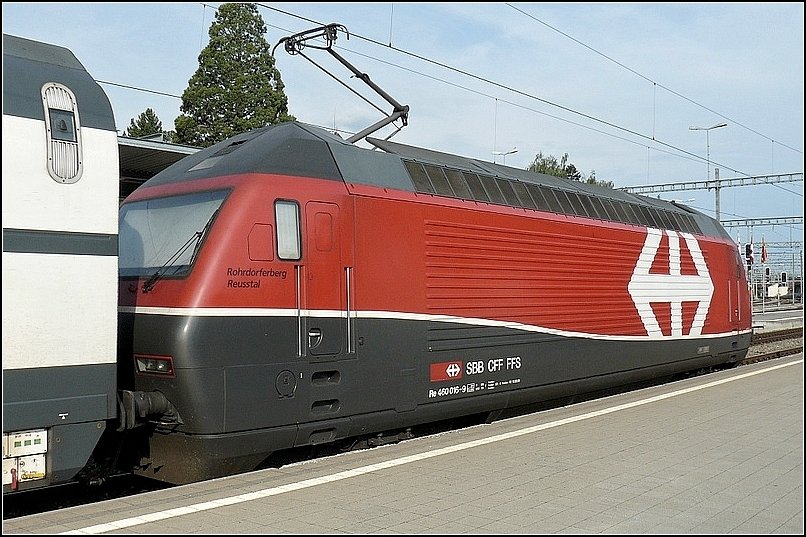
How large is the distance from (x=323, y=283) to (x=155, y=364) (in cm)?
165

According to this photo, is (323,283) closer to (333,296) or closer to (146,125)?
(333,296)

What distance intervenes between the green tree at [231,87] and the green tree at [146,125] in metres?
12.8

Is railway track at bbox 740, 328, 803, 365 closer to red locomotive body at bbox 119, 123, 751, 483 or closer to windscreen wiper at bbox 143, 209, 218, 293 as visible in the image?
red locomotive body at bbox 119, 123, 751, 483

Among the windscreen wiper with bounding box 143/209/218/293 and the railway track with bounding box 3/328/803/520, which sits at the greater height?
the windscreen wiper with bounding box 143/209/218/293

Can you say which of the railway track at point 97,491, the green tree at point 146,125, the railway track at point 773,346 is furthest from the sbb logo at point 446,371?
the green tree at point 146,125

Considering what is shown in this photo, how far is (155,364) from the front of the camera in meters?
6.73

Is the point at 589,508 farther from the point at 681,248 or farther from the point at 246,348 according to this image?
the point at 681,248

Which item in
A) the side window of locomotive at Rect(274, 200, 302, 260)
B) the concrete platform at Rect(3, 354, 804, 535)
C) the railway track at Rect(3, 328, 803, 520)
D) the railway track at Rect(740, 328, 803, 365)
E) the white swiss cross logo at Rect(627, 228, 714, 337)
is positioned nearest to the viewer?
the concrete platform at Rect(3, 354, 804, 535)

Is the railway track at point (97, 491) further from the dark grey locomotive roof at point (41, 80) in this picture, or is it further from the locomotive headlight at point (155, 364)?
the dark grey locomotive roof at point (41, 80)

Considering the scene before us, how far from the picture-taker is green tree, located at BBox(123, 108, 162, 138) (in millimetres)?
48406

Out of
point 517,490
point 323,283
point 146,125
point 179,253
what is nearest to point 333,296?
point 323,283

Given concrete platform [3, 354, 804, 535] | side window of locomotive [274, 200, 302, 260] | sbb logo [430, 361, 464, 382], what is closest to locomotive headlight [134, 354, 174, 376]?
concrete platform [3, 354, 804, 535]

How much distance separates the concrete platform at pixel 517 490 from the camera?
212 inches

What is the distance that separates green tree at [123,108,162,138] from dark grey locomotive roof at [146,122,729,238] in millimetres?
40646
